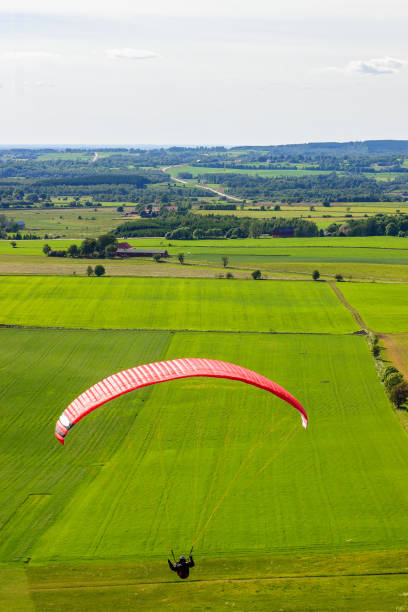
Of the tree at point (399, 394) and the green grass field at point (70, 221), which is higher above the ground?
the green grass field at point (70, 221)

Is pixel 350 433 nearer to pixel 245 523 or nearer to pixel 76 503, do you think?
pixel 245 523

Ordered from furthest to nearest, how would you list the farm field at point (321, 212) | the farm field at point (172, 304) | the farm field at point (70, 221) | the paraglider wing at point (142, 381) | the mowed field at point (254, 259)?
the farm field at point (321, 212) → the farm field at point (70, 221) → the mowed field at point (254, 259) → the farm field at point (172, 304) → the paraglider wing at point (142, 381)

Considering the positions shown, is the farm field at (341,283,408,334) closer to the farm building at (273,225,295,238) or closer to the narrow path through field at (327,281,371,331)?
the narrow path through field at (327,281,371,331)

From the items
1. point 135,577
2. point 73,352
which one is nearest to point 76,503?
point 135,577

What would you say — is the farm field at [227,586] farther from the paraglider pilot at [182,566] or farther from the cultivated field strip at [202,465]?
the paraglider pilot at [182,566]

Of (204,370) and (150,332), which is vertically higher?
(204,370)

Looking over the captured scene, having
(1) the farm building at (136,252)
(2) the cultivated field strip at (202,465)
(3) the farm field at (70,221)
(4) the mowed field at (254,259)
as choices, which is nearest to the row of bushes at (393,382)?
(2) the cultivated field strip at (202,465)

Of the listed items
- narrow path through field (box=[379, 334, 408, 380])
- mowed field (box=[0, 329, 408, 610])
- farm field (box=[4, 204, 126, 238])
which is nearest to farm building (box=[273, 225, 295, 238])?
farm field (box=[4, 204, 126, 238])
